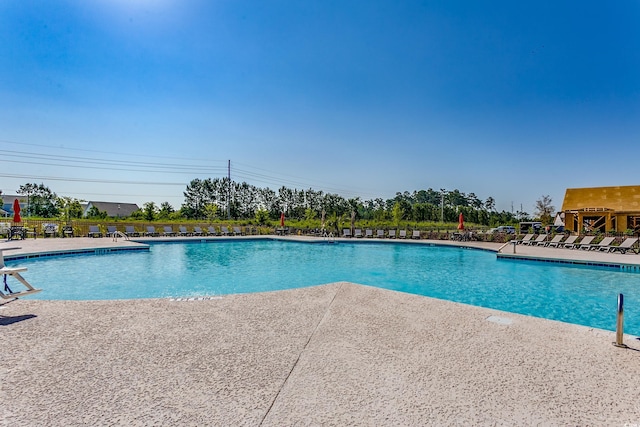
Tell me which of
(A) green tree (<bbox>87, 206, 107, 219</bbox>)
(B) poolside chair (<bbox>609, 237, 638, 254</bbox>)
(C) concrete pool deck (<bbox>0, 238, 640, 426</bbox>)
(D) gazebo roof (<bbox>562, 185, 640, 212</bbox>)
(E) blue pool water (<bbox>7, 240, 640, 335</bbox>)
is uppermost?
(D) gazebo roof (<bbox>562, 185, 640, 212</bbox>)

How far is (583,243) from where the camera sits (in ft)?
45.5

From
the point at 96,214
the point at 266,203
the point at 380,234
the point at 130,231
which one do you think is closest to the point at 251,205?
the point at 266,203

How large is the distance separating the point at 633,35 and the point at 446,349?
12.8m

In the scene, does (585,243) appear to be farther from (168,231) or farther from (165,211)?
(165,211)

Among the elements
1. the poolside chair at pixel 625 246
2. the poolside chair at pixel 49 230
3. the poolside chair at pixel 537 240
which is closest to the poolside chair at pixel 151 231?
the poolside chair at pixel 49 230

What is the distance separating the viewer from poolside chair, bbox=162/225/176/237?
1962cm

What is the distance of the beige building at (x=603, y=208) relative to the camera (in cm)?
1827

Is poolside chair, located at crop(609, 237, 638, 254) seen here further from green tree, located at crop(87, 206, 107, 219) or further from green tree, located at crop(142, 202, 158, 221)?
green tree, located at crop(87, 206, 107, 219)

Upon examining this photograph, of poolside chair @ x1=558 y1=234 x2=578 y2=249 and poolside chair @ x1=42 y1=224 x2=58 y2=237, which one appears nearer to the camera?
poolside chair @ x1=558 y1=234 x2=578 y2=249

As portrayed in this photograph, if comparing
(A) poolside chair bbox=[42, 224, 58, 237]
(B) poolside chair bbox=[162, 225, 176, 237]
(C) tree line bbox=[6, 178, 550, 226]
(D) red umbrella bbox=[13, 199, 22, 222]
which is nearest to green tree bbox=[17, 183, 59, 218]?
(C) tree line bbox=[6, 178, 550, 226]

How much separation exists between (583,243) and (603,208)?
6.67 meters

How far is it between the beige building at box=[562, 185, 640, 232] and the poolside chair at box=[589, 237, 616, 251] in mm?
4331

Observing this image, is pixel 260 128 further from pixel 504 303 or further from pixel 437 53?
pixel 504 303

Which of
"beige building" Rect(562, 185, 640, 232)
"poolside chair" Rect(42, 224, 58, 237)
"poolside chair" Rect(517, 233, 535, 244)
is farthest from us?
"beige building" Rect(562, 185, 640, 232)
